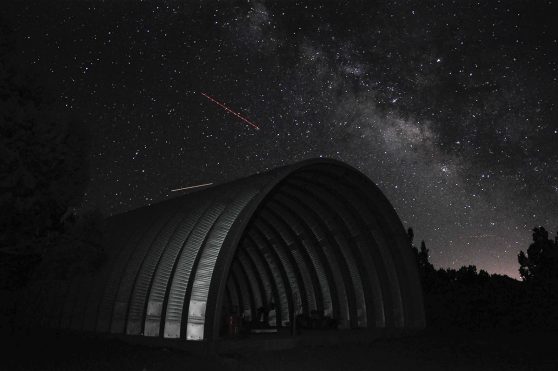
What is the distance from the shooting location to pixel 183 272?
18.3 m

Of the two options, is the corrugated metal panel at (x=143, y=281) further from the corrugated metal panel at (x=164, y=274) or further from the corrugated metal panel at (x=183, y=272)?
the corrugated metal panel at (x=183, y=272)

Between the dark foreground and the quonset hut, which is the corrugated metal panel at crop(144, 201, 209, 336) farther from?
the dark foreground

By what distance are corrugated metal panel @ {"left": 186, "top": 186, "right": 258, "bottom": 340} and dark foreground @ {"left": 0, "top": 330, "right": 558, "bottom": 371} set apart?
1.35 metres

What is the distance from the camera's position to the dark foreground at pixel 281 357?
1423 cm

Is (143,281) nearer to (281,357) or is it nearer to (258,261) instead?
(281,357)

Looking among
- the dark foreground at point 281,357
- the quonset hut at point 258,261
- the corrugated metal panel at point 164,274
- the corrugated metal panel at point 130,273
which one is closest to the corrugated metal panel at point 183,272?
the quonset hut at point 258,261

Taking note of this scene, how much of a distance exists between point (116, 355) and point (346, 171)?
12.0m

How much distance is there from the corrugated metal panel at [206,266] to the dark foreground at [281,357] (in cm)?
135

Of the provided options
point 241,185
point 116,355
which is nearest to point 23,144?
point 116,355

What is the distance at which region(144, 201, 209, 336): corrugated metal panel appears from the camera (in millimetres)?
18266

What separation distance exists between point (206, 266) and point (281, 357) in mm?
4063

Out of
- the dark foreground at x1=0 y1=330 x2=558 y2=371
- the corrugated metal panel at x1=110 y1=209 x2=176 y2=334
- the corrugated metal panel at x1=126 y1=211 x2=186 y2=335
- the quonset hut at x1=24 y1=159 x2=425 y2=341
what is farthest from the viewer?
the corrugated metal panel at x1=110 y1=209 x2=176 y2=334

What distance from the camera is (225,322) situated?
21156mm

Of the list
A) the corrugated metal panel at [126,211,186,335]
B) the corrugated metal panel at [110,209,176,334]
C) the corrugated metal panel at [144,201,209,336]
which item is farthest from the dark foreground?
the corrugated metal panel at [144,201,209,336]
